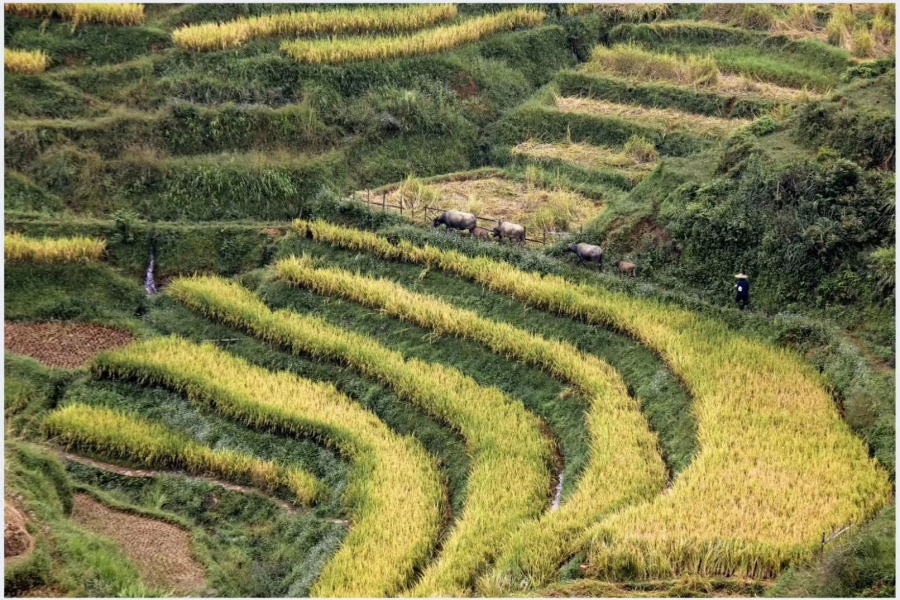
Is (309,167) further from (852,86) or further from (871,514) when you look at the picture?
(871,514)

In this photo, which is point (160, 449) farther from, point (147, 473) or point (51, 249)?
point (51, 249)

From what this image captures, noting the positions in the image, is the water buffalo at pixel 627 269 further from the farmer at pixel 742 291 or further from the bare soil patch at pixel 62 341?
the bare soil patch at pixel 62 341

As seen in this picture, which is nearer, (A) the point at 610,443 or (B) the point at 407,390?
(A) the point at 610,443

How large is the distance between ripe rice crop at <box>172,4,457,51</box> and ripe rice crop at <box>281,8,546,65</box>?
1.60 feet

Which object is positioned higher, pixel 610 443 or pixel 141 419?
pixel 610 443

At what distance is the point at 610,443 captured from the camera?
14297mm

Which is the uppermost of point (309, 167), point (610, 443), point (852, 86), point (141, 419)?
point (852, 86)

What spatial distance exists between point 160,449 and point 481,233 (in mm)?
7383

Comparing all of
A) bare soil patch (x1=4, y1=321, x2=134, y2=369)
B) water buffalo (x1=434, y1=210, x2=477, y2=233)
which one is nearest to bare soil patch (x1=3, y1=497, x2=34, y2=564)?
bare soil patch (x1=4, y1=321, x2=134, y2=369)

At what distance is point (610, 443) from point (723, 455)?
146cm

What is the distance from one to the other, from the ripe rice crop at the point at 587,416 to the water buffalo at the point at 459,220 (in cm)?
188

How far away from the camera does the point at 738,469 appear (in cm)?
1328

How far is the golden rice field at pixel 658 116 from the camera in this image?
2367 centimetres

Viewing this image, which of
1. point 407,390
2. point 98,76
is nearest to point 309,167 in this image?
point 98,76
